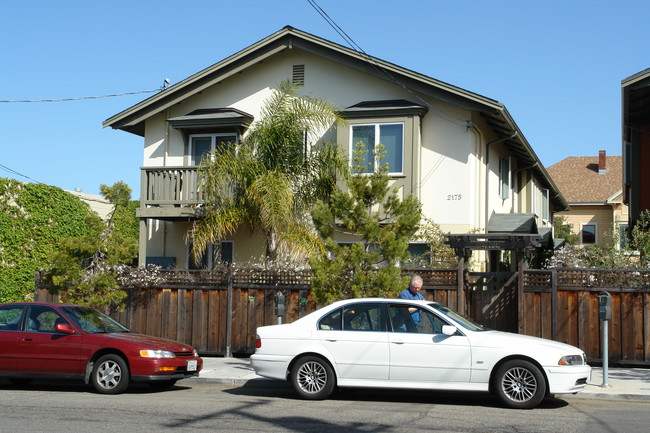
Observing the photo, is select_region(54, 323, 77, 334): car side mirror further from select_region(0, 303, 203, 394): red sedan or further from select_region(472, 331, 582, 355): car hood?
select_region(472, 331, 582, 355): car hood

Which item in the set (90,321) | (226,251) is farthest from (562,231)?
(90,321)

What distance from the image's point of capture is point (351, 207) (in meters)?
14.5

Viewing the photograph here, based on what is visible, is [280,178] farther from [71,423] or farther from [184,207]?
[71,423]

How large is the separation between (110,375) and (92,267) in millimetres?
4847

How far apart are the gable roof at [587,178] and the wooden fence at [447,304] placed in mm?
31432

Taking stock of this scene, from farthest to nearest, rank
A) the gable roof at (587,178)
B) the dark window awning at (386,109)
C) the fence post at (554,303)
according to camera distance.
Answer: the gable roof at (587,178) → the dark window awning at (386,109) → the fence post at (554,303)

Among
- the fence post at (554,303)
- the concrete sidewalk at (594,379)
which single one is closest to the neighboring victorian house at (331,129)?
the fence post at (554,303)

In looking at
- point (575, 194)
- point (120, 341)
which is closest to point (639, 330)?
point (120, 341)

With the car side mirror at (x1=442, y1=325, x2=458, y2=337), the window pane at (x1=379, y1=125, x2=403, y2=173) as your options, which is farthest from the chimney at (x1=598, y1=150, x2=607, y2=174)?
the car side mirror at (x1=442, y1=325, x2=458, y2=337)

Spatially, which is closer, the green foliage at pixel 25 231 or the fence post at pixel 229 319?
the fence post at pixel 229 319

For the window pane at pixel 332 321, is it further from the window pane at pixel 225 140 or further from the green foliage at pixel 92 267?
the window pane at pixel 225 140

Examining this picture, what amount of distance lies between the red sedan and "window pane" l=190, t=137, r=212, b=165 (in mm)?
9145

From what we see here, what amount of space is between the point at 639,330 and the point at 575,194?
109 ft

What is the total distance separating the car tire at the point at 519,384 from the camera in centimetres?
1024
